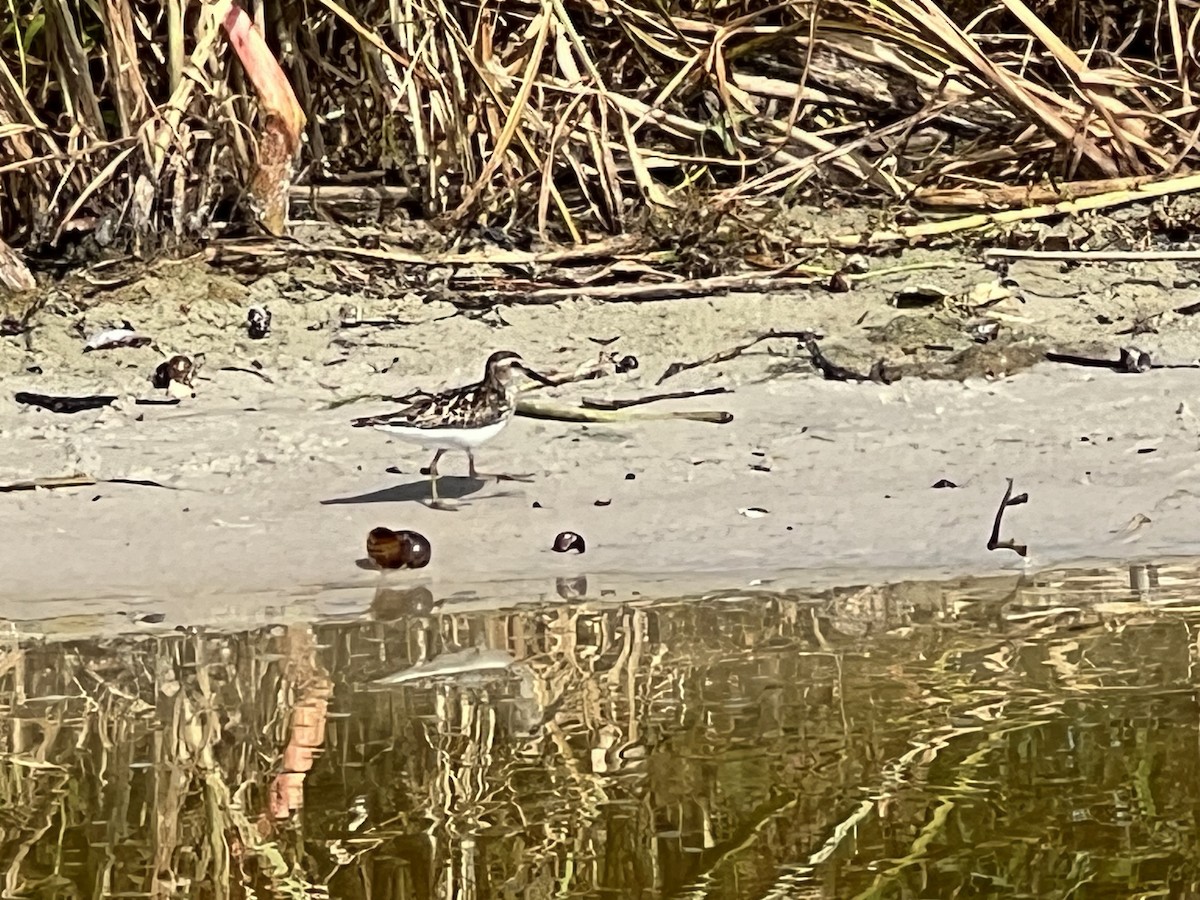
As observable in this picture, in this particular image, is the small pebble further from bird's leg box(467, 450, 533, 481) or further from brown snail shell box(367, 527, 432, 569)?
brown snail shell box(367, 527, 432, 569)

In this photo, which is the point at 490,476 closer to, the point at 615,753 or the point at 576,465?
the point at 576,465

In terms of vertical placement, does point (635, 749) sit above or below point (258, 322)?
below

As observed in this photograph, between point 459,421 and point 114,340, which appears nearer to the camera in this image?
point 459,421

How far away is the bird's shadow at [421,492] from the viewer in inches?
171

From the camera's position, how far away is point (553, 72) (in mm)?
6230

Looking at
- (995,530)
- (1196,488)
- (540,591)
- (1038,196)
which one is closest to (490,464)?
(540,591)

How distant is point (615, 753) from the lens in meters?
2.92

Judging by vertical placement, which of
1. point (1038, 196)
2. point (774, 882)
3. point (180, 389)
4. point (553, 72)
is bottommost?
point (774, 882)

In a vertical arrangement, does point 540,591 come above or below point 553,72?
below

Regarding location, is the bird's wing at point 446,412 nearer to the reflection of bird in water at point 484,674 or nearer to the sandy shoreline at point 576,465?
the sandy shoreline at point 576,465

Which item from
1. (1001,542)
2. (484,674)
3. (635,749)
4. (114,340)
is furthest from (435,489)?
(635,749)

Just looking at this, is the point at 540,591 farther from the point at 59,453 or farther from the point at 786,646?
the point at 59,453

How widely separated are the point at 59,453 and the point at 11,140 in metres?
1.48

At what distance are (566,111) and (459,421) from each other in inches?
71.8
